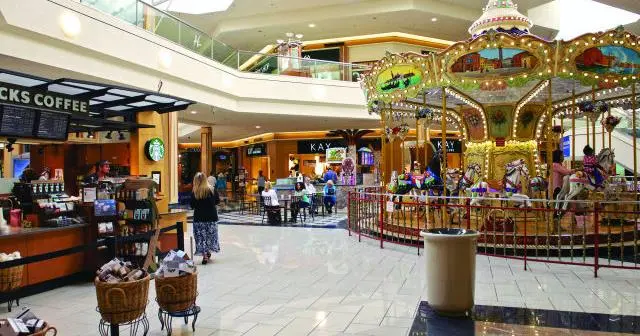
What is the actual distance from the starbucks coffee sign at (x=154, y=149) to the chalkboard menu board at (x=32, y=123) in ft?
12.4

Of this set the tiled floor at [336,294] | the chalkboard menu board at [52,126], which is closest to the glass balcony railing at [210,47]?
the chalkboard menu board at [52,126]

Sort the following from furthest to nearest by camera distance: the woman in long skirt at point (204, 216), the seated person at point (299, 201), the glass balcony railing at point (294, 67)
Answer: the glass balcony railing at point (294, 67) → the seated person at point (299, 201) → the woman in long skirt at point (204, 216)

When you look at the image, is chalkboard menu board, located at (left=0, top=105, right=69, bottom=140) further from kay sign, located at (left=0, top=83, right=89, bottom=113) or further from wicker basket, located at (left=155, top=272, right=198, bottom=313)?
wicker basket, located at (left=155, top=272, right=198, bottom=313)

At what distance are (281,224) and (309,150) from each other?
1249 cm

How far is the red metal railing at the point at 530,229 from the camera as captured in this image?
272 inches

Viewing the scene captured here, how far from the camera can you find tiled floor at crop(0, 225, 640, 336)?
4.61m

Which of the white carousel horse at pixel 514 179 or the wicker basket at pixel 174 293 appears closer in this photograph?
the wicker basket at pixel 174 293

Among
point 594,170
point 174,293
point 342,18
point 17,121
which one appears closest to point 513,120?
point 594,170

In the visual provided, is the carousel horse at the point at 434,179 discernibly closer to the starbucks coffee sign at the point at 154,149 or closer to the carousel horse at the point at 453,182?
the carousel horse at the point at 453,182

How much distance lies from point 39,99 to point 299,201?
8.84m

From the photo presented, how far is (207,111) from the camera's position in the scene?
15789 mm

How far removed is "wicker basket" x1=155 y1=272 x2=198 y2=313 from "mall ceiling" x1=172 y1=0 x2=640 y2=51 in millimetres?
15922

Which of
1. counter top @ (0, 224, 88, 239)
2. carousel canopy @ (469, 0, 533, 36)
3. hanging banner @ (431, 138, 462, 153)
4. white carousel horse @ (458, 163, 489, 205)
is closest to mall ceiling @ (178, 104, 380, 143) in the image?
hanging banner @ (431, 138, 462, 153)

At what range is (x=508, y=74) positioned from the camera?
8430mm
